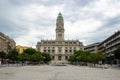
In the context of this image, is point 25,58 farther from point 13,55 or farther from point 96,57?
point 96,57

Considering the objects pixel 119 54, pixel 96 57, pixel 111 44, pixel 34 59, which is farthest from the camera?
pixel 111 44

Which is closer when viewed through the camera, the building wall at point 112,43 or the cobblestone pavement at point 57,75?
the cobblestone pavement at point 57,75

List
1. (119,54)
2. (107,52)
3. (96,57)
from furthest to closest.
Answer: (107,52)
(96,57)
(119,54)

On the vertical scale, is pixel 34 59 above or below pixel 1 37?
below

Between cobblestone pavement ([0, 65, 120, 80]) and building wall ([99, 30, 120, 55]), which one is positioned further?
building wall ([99, 30, 120, 55])

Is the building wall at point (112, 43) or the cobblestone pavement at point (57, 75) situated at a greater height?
the building wall at point (112, 43)

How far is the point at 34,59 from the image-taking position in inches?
5620

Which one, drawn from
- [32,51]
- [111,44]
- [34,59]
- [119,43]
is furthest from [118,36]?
[32,51]

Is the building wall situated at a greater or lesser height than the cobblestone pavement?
greater

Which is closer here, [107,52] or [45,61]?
[107,52]

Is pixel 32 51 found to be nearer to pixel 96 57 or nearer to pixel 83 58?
pixel 83 58

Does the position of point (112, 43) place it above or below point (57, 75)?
above

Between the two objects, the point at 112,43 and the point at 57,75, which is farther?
the point at 112,43

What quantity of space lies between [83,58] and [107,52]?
3478cm
